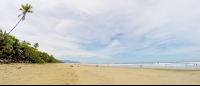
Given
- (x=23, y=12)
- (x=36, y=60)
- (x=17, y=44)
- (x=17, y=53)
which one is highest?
(x=23, y=12)

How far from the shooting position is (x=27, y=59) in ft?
174

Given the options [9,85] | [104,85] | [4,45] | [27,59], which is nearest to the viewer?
[9,85]

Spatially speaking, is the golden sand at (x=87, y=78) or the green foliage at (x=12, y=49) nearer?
the golden sand at (x=87, y=78)

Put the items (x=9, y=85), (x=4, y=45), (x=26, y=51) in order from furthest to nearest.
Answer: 1. (x=26, y=51)
2. (x=4, y=45)
3. (x=9, y=85)

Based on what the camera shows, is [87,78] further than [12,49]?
No

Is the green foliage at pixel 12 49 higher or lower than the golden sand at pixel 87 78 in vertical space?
higher

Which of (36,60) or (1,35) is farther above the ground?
(1,35)

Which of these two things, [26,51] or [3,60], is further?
[26,51]

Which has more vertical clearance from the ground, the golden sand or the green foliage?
the green foliage

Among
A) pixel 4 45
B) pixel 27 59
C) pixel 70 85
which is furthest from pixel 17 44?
pixel 70 85

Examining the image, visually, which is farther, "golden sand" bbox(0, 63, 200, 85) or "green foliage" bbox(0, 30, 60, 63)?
"green foliage" bbox(0, 30, 60, 63)

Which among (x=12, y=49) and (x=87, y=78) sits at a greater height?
(x=12, y=49)

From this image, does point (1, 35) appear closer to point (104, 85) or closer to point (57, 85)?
point (57, 85)

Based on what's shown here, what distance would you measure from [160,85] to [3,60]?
170 feet
